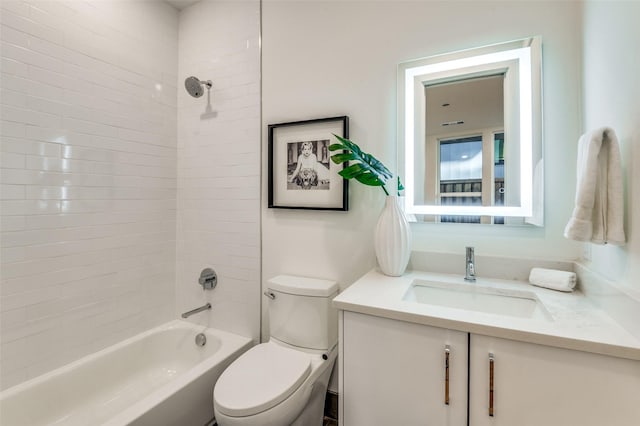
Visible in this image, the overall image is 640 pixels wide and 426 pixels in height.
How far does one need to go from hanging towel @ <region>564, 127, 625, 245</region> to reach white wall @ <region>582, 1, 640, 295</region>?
34 mm

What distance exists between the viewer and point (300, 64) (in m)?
1.75

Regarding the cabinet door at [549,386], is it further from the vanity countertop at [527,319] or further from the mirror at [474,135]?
the mirror at [474,135]

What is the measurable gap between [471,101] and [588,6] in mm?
498

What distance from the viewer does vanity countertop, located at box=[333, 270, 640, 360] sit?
0.78 m

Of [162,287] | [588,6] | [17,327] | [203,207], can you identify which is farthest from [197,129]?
[588,6]

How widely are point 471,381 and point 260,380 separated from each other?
82 centimetres

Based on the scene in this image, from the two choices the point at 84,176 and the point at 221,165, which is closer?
the point at 84,176

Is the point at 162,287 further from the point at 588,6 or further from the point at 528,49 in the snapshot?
the point at 588,6

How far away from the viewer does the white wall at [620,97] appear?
867mm

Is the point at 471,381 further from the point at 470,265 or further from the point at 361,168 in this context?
the point at 361,168

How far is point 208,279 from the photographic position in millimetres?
1984

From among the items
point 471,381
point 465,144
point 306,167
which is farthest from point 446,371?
point 306,167

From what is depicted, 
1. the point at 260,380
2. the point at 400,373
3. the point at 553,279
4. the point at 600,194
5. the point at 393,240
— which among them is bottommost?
the point at 260,380

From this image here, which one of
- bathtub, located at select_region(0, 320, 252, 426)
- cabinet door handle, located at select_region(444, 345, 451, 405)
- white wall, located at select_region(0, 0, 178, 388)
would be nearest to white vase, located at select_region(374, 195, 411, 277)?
cabinet door handle, located at select_region(444, 345, 451, 405)
